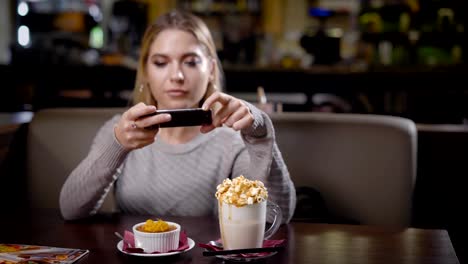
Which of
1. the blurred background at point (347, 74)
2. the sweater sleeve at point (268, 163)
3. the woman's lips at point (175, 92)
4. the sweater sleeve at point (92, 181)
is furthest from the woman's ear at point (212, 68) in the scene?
the blurred background at point (347, 74)

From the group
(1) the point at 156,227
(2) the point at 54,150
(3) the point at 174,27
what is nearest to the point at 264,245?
(1) the point at 156,227

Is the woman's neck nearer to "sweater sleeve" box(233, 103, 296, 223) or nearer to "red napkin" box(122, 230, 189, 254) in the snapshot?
"sweater sleeve" box(233, 103, 296, 223)

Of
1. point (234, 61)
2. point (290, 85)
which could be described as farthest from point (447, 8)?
point (234, 61)

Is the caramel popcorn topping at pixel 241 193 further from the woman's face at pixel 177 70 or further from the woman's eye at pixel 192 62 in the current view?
the woman's eye at pixel 192 62

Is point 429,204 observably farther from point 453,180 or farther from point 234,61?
point 234,61

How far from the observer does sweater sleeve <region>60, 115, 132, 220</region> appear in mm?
1601

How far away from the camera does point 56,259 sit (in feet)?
3.96

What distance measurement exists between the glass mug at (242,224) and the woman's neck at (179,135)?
2.38 ft

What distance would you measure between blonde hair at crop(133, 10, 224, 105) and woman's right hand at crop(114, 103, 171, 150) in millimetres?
544

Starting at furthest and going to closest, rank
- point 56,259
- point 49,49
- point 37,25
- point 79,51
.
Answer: point 37,25 → point 79,51 → point 49,49 → point 56,259

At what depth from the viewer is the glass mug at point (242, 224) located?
123 cm

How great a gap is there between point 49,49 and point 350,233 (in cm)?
500

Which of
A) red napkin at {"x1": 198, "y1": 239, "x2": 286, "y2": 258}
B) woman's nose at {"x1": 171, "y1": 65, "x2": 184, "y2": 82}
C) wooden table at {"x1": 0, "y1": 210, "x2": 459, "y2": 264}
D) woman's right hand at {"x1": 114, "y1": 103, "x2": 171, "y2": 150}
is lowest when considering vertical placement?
wooden table at {"x1": 0, "y1": 210, "x2": 459, "y2": 264}

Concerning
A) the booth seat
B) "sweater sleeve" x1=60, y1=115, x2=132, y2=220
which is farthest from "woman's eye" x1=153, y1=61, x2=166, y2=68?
the booth seat
